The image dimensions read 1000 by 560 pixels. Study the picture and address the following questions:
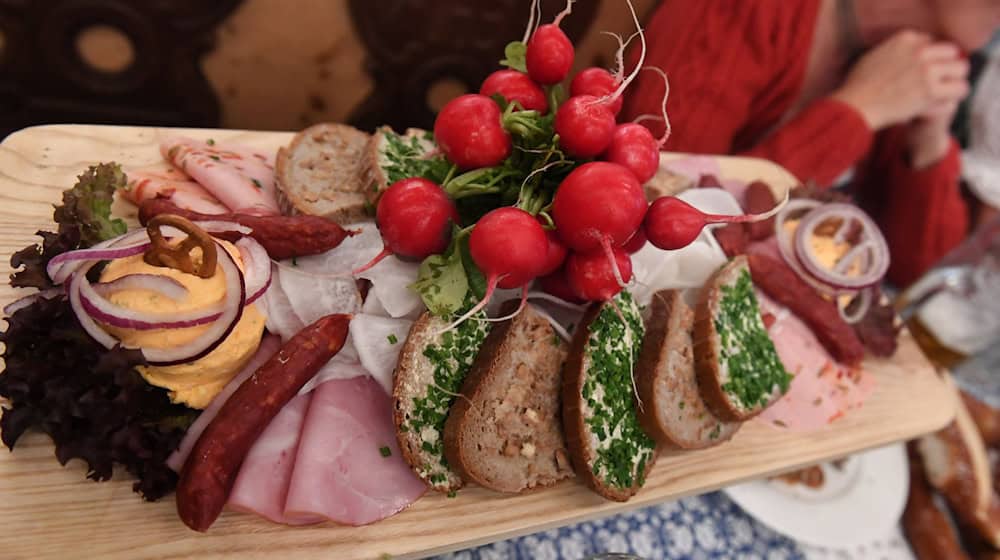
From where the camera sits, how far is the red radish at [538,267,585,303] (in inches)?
71.5

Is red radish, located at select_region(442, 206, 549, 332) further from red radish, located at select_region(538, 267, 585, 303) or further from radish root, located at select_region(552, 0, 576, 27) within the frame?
radish root, located at select_region(552, 0, 576, 27)

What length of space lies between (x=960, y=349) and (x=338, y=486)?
10.3 feet

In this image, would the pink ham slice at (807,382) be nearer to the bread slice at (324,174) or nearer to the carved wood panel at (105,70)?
the bread slice at (324,174)

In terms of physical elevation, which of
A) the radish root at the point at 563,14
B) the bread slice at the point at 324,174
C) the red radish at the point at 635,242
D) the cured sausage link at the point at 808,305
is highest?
the radish root at the point at 563,14

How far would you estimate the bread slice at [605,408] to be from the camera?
1743mm

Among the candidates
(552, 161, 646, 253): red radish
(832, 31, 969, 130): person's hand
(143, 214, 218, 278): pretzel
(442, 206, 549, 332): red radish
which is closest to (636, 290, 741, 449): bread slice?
(552, 161, 646, 253): red radish

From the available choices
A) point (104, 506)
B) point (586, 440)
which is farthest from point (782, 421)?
point (104, 506)

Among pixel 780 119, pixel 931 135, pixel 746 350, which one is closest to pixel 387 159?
pixel 746 350

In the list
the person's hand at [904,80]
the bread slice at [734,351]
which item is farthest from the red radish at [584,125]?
the person's hand at [904,80]

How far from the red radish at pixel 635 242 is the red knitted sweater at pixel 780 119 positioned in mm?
1064

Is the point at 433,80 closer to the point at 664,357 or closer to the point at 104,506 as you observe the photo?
the point at 664,357

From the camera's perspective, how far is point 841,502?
96.2 inches

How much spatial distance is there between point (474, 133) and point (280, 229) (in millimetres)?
621

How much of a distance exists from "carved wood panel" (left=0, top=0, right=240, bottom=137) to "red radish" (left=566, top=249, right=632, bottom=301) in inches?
82.7
